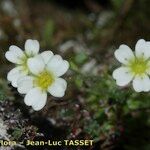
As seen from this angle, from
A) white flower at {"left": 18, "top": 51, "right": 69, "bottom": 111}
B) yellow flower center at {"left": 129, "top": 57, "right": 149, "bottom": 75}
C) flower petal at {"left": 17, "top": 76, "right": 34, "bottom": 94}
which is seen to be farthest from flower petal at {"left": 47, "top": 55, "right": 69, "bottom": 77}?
yellow flower center at {"left": 129, "top": 57, "right": 149, "bottom": 75}

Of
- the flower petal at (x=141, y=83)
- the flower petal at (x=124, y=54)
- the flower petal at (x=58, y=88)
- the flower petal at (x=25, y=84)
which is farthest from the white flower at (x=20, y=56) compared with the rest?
the flower petal at (x=141, y=83)

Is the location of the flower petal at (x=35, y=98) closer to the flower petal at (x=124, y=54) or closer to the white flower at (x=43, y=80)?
the white flower at (x=43, y=80)

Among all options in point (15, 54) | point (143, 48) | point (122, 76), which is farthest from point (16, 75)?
point (143, 48)

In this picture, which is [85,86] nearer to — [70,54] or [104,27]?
[70,54]

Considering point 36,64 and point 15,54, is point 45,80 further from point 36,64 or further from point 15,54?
point 15,54

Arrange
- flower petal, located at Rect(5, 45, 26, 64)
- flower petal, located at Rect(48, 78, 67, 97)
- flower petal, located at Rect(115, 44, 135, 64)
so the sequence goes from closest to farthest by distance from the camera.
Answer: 1. flower petal, located at Rect(48, 78, 67, 97)
2. flower petal, located at Rect(115, 44, 135, 64)
3. flower petal, located at Rect(5, 45, 26, 64)

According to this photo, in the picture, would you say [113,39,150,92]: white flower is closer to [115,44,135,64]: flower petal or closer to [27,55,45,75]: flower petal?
[115,44,135,64]: flower petal

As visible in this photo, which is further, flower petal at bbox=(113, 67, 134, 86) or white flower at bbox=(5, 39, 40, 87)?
white flower at bbox=(5, 39, 40, 87)
